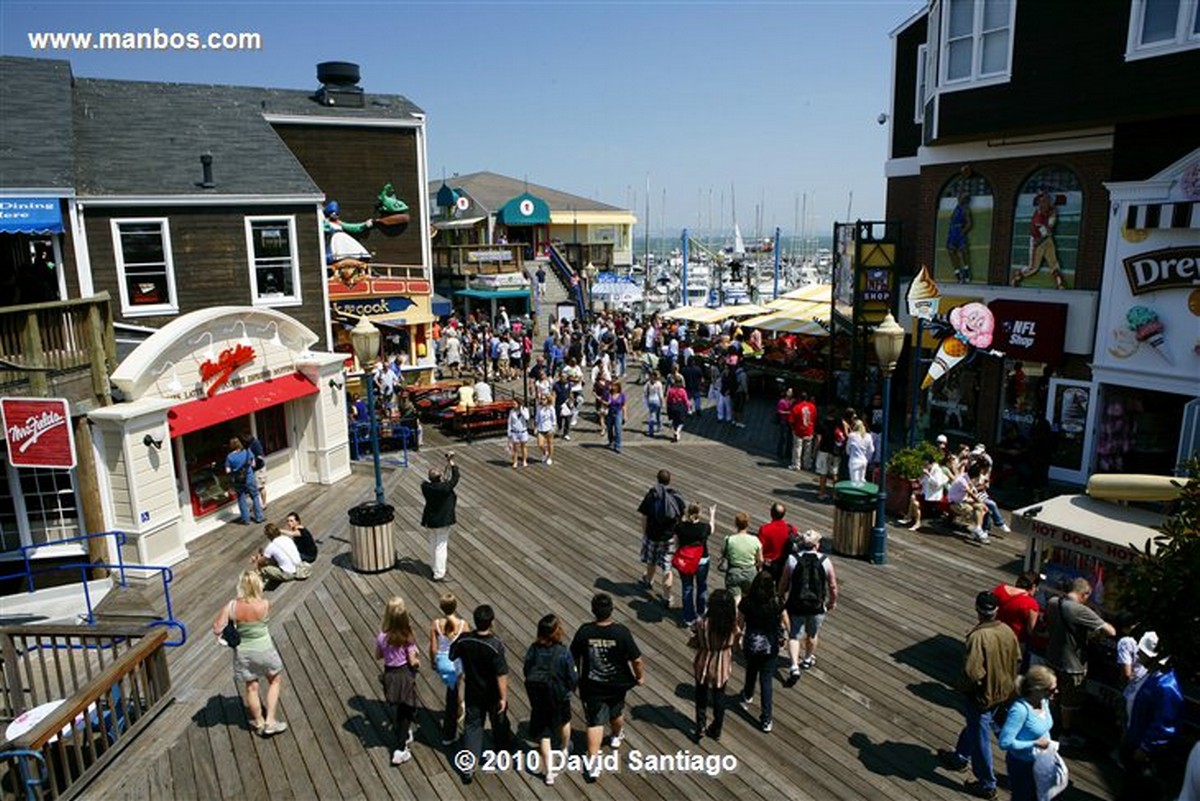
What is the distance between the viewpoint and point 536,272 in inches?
1581

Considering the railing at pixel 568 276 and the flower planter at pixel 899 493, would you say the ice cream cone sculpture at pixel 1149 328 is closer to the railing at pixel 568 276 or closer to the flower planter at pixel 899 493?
the flower planter at pixel 899 493

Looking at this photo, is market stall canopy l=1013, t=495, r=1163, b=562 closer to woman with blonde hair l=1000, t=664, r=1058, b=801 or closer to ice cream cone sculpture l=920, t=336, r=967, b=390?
woman with blonde hair l=1000, t=664, r=1058, b=801

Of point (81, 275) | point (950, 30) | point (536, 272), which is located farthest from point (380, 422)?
point (536, 272)

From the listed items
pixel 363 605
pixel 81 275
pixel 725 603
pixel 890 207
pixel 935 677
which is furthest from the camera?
pixel 890 207

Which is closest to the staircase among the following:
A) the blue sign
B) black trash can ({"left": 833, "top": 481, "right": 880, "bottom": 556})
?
the blue sign

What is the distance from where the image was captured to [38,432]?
10.9 metres

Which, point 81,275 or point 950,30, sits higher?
point 950,30

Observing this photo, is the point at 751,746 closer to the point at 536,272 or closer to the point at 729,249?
the point at 536,272

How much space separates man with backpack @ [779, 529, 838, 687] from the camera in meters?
8.62

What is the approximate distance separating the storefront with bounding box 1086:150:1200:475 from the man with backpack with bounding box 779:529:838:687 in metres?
9.48

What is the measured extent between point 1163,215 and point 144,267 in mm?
19224

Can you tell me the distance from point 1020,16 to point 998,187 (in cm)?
348

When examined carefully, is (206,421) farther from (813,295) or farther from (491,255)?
(491,255)

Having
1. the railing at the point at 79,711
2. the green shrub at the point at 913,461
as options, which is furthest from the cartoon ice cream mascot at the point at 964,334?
the railing at the point at 79,711
